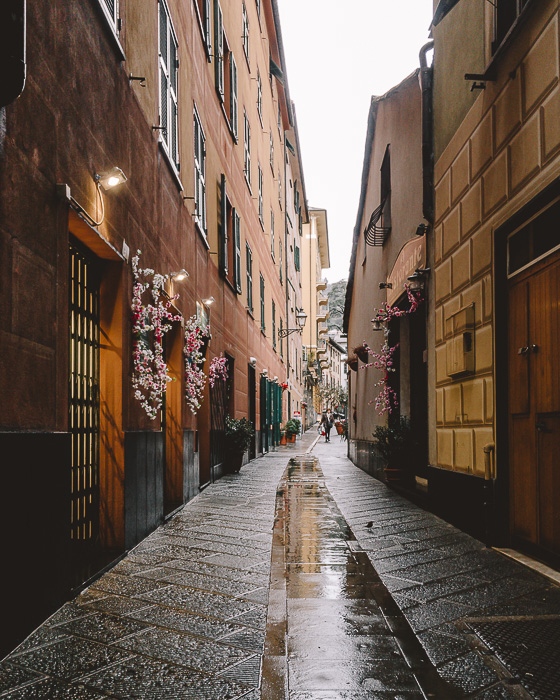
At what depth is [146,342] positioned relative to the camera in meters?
7.23

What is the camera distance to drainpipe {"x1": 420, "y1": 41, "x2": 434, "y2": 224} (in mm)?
8836

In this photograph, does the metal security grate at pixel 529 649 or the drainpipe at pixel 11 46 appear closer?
the drainpipe at pixel 11 46

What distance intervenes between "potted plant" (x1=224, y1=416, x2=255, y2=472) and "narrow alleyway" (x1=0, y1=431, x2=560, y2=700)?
7312mm

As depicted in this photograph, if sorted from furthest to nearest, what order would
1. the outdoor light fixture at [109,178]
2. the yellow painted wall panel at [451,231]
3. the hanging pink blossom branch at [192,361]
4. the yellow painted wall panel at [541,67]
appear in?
1. the hanging pink blossom branch at [192,361]
2. the yellow painted wall panel at [451,231]
3. the outdoor light fixture at [109,178]
4. the yellow painted wall panel at [541,67]

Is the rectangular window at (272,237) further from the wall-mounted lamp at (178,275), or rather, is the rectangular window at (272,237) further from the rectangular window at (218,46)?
the wall-mounted lamp at (178,275)

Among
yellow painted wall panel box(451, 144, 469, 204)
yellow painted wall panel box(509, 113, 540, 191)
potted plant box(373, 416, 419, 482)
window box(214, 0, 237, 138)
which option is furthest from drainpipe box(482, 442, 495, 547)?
window box(214, 0, 237, 138)

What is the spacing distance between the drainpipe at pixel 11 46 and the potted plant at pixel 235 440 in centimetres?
1170

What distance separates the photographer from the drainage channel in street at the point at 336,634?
3201mm

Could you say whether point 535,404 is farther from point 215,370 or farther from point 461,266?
point 215,370

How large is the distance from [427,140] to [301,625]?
21.9 feet

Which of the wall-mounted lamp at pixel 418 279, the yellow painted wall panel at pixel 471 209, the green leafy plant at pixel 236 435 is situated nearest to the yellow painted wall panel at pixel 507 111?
the yellow painted wall panel at pixel 471 209

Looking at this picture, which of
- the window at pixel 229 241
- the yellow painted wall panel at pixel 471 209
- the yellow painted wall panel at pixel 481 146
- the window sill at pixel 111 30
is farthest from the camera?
the window at pixel 229 241

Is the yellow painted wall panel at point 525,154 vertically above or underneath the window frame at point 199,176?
underneath

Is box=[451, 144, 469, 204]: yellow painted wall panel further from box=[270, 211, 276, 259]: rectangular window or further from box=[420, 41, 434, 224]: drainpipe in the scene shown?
box=[270, 211, 276, 259]: rectangular window
